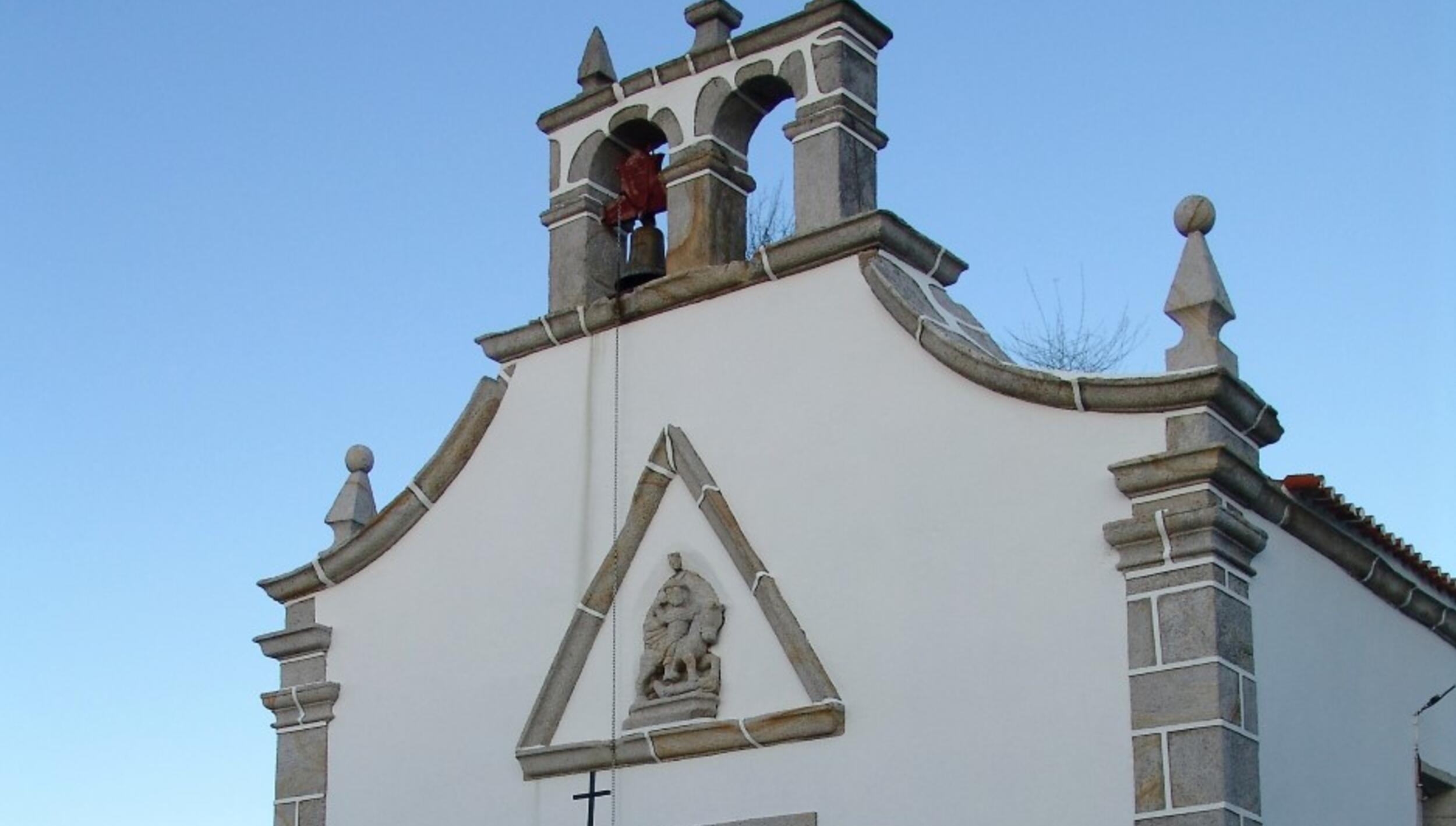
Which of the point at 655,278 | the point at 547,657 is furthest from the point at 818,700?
the point at 655,278

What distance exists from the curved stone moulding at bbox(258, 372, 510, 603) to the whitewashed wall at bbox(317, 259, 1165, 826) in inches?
3.1

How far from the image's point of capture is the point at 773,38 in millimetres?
11969

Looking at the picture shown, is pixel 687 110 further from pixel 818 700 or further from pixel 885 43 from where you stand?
pixel 818 700

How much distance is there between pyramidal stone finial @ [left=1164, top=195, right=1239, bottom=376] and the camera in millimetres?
10234

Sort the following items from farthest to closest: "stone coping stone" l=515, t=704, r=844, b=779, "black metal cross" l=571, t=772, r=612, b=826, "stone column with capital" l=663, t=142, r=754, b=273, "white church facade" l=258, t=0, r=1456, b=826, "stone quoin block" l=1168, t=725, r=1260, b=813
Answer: "stone column with capital" l=663, t=142, r=754, b=273 < "black metal cross" l=571, t=772, r=612, b=826 < "stone coping stone" l=515, t=704, r=844, b=779 < "white church facade" l=258, t=0, r=1456, b=826 < "stone quoin block" l=1168, t=725, r=1260, b=813

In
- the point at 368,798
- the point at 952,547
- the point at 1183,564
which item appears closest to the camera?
the point at 1183,564

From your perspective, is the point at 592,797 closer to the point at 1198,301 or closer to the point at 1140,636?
the point at 1140,636

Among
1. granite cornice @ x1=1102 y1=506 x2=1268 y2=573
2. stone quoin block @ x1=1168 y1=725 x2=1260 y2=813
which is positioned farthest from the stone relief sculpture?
stone quoin block @ x1=1168 y1=725 x2=1260 y2=813

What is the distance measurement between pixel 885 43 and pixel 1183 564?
3.34m

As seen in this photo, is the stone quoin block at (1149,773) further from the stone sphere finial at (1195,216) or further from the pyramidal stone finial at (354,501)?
the pyramidal stone finial at (354,501)

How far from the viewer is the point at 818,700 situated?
1077 cm

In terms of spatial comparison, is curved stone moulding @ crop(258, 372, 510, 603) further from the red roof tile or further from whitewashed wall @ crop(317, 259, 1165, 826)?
the red roof tile

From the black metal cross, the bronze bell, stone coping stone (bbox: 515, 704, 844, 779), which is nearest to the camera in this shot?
stone coping stone (bbox: 515, 704, 844, 779)

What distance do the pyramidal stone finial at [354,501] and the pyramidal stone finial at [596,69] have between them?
7.82ft
